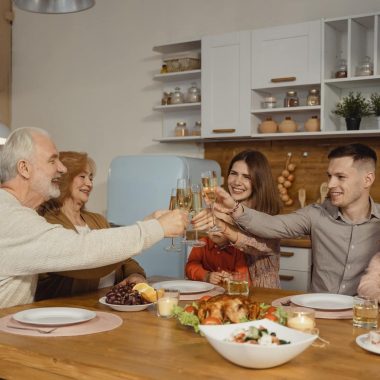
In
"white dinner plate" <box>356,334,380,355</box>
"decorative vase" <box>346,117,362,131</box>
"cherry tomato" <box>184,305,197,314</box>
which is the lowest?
"white dinner plate" <box>356,334,380,355</box>

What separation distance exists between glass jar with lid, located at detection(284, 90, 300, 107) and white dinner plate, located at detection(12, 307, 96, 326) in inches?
112

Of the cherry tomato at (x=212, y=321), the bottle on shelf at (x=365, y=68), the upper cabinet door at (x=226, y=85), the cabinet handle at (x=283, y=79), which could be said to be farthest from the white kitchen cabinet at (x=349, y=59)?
the cherry tomato at (x=212, y=321)

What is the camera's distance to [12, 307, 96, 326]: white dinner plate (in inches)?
66.9

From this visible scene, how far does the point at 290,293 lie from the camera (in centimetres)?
225

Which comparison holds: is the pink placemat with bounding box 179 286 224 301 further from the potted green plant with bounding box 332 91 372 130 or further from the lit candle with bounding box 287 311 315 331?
the potted green plant with bounding box 332 91 372 130

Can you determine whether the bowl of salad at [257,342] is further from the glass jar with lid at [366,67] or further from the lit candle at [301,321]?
the glass jar with lid at [366,67]

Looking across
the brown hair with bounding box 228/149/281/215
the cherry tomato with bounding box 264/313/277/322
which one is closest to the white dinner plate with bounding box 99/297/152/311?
the cherry tomato with bounding box 264/313/277/322

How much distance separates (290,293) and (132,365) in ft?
→ 3.30

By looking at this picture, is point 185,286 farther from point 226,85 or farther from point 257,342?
point 226,85

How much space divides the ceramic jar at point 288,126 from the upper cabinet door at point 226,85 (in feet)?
0.79

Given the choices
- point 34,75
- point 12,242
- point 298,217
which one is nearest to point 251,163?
point 298,217

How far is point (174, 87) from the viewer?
5047 millimetres

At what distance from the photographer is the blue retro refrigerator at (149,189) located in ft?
13.3

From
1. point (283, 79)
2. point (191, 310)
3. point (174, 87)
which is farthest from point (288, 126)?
point (191, 310)
